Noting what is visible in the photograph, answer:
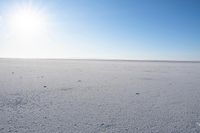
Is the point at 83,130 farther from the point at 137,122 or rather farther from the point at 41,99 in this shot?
the point at 41,99

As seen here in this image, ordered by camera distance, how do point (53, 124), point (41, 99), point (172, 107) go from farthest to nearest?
point (41, 99)
point (172, 107)
point (53, 124)

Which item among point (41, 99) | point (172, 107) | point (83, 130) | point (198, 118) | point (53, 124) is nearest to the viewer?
point (83, 130)

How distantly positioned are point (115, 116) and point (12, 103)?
3.49 metres

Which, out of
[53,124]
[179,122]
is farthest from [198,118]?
[53,124]

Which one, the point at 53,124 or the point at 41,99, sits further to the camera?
the point at 41,99

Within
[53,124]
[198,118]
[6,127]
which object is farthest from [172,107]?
[6,127]

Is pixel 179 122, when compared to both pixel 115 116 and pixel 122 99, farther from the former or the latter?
pixel 122 99

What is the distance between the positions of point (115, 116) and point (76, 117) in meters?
1.03

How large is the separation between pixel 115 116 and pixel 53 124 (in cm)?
162

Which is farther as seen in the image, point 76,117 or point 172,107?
point 172,107

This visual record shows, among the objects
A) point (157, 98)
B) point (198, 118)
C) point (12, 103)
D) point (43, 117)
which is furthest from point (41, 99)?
point (198, 118)

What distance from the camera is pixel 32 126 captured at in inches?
170

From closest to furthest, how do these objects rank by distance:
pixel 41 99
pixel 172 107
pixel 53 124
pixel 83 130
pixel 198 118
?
pixel 83 130
pixel 53 124
pixel 198 118
pixel 172 107
pixel 41 99

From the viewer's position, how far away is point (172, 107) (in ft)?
19.5
